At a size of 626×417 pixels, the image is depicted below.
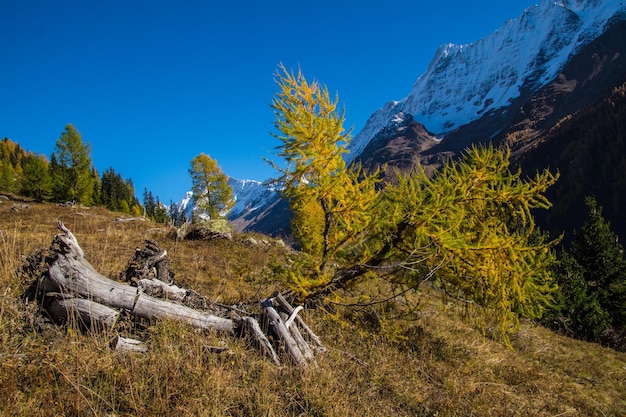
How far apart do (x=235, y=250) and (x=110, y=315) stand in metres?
10.5

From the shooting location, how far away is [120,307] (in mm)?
4410

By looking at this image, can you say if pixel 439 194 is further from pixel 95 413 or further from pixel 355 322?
pixel 95 413

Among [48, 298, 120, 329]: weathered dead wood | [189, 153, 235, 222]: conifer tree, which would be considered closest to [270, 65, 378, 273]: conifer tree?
[48, 298, 120, 329]: weathered dead wood

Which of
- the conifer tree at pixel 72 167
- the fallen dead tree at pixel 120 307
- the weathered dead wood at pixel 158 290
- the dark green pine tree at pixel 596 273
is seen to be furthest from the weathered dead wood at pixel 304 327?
the conifer tree at pixel 72 167

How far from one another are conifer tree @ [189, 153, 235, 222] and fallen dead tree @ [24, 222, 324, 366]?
29.4 metres

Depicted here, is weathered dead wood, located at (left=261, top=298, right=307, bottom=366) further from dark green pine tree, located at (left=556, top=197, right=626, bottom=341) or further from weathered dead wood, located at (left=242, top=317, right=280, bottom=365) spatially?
dark green pine tree, located at (left=556, top=197, right=626, bottom=341)

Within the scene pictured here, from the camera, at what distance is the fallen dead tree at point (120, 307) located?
414 centimetres

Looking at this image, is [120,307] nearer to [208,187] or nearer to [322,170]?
[322,170]

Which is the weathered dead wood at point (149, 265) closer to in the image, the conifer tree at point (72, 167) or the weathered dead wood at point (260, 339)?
the weathered dead wood at point (260, 339)

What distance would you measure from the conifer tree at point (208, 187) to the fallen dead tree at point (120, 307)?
29380 mm

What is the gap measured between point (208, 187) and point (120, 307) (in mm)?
31114

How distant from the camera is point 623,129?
396ft

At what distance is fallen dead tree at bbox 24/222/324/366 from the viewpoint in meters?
4.14

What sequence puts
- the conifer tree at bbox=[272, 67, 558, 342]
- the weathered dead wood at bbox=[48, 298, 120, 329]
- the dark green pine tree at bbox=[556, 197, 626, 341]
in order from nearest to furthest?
the weathered dead wood at bbox=[48, 298, 120, 329]
the conifer tree at bbox=[272, 67, 558, 342]
the dark green pine tree at bbox=[556, 197, 626, 341]
